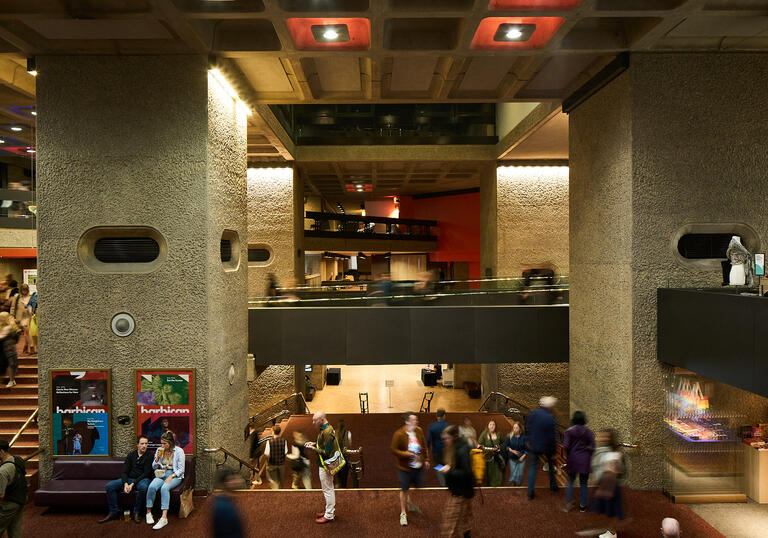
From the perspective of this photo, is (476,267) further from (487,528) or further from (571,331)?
(487,528)

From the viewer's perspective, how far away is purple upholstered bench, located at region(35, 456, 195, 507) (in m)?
6.57

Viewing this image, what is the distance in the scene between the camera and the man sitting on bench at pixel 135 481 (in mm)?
6438

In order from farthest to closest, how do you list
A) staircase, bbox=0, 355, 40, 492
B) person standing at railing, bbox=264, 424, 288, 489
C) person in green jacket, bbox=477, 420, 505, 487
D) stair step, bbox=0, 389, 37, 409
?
stair step, bbox=0, 389, 37, 409, person standing at railing, bbox=264, 424, 288, 489, person in green jacket, bbox=477, 420, 505, 487, staircase, bbox=0, 355, 40, 492

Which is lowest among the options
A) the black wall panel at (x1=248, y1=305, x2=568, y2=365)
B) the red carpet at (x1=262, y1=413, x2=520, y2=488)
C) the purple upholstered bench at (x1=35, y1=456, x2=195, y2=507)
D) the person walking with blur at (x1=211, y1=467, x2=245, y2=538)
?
the red carpet at (x1=262, y1=413, x2=520, y2=488)

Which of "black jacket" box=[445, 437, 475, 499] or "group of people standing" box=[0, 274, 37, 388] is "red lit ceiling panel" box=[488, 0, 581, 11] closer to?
"black jacket" box=[445, 437, 475, 499]

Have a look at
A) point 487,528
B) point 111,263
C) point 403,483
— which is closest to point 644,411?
point 487,528

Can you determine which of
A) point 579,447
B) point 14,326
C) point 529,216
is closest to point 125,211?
point 14,326

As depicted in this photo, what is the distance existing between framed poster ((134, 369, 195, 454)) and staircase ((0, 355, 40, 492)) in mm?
2090

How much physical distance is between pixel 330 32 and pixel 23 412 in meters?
8.47

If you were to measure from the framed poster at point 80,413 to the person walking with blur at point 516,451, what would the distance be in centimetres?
625

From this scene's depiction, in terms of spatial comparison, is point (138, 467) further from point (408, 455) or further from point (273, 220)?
point (273, 220)

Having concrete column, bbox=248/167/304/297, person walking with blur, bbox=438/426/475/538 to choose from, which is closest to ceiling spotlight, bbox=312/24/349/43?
person walking with blur, bbox=438/426/475/538

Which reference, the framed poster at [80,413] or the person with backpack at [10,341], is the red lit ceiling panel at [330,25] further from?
the person with backpack at [10,341]

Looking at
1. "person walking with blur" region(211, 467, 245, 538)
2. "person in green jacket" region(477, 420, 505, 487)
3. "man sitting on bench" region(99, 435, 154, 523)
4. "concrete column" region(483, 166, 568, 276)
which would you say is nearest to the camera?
"person walking with blur" region(211, 467, 245, 538)
